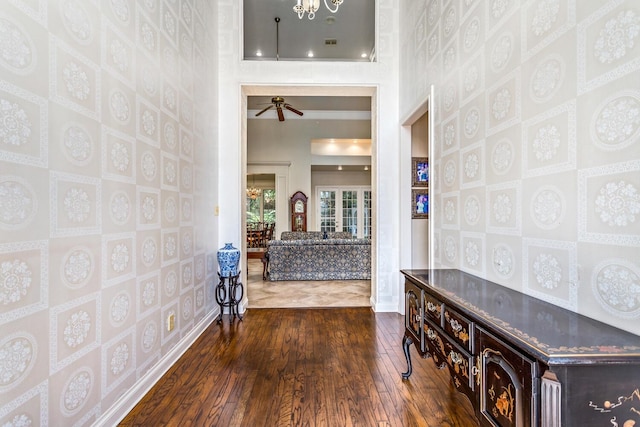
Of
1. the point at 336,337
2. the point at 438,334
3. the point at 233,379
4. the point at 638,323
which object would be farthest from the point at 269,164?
the point at 638,323

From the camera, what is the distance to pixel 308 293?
483 cm

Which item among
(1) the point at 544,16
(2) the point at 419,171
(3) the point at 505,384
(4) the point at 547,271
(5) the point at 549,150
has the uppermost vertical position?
(1) the point at 544,16

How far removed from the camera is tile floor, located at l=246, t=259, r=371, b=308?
14.0 feet

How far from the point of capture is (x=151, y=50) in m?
2.22

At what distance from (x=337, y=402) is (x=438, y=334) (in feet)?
2.63

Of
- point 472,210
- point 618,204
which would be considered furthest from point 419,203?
point 618,204

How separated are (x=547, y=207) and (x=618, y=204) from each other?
342mm

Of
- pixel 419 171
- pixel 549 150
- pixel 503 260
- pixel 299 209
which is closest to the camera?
pixel 549 150

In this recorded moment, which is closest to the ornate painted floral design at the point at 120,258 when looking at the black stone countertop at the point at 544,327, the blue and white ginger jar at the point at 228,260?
the blue and white ginger jar at the point at 228,260

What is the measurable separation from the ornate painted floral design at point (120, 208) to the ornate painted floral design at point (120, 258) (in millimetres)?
149

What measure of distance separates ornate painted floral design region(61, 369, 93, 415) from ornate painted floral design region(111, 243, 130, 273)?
543 millimetres

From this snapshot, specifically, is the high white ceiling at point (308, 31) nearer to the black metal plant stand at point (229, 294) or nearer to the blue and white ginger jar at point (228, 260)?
the blue and white ginger jar at point (228, 260)

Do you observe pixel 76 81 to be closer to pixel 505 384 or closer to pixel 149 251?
pixel 149 251

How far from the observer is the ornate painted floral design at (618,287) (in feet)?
3.50
